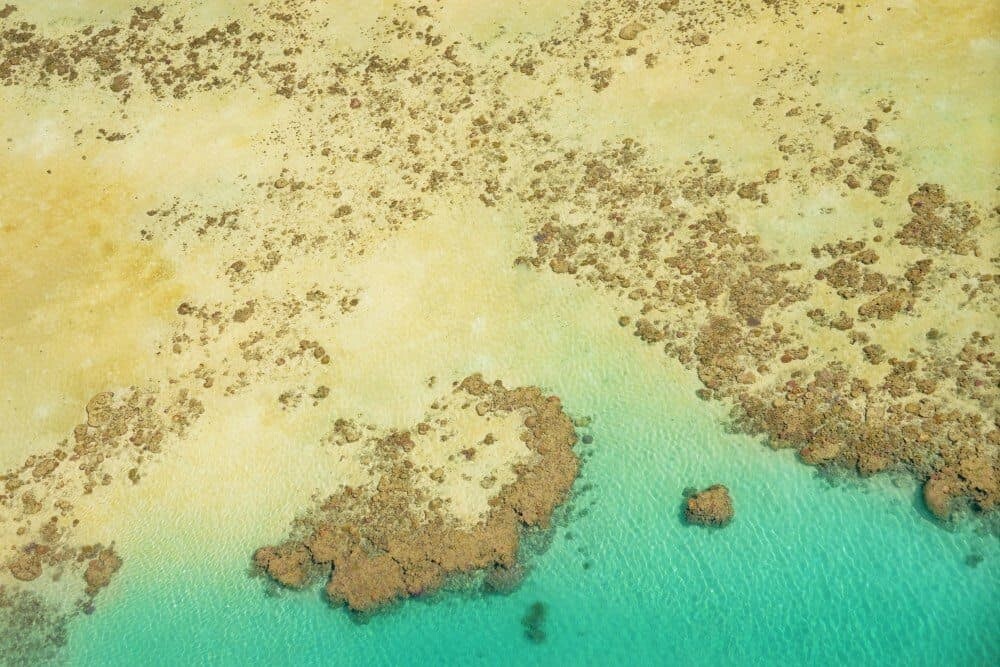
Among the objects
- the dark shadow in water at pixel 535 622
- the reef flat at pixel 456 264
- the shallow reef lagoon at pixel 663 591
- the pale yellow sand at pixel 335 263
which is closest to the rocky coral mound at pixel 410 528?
the reef flat at pixel 456 264

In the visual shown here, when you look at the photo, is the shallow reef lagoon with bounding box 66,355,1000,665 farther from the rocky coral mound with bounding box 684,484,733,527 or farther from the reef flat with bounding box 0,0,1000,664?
the reef flat with bounding box 0,0,1000,664

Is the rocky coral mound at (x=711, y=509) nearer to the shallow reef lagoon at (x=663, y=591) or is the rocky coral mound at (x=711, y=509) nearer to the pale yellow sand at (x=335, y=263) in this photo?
the shallow reef lagoon at (x=663, y=591)

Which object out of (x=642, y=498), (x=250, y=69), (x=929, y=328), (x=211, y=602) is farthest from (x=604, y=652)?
(x=250, y=69)

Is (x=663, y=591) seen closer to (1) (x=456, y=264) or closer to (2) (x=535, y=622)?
(2) (x=535, y=622)

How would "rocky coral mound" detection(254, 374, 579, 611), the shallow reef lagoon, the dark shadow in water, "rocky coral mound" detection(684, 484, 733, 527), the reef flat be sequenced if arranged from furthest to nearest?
the reef flat
"rocky coral mound" detection(254, 374, 579, 611)
"rocky coral mound" detection(684, 484, 733, 527)
the dark shadow in water
the shallow reef lagoon

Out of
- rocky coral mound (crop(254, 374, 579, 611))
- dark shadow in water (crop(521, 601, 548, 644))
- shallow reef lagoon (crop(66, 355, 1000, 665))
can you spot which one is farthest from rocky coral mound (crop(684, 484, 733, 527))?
dark shadow in water (crop(521, 601, 548, 644))

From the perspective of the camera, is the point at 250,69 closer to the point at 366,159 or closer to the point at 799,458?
the point at 366,159
